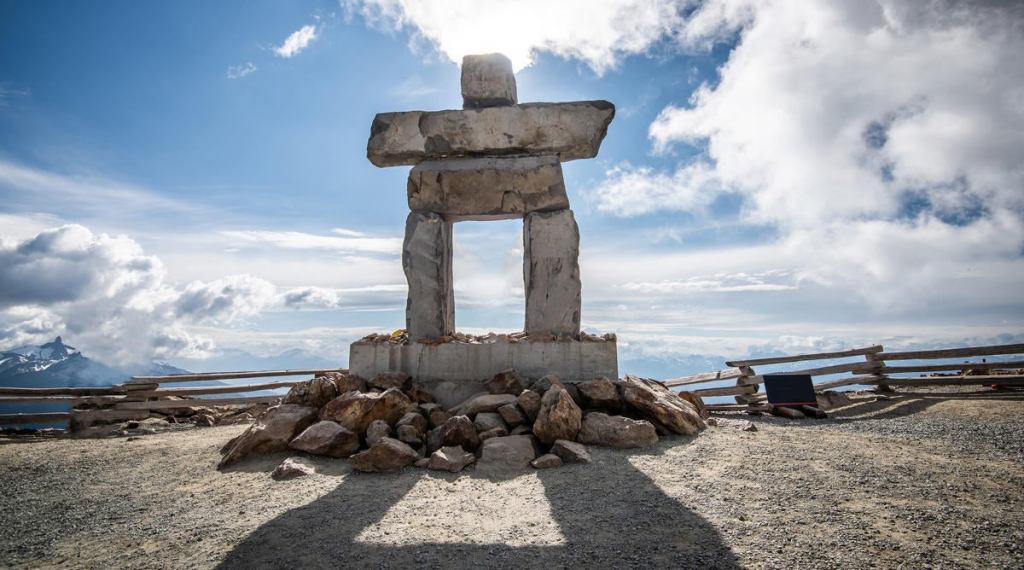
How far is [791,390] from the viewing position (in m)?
7.78

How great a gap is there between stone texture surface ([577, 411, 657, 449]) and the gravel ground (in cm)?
16

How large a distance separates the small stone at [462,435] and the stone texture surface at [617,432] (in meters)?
1.06

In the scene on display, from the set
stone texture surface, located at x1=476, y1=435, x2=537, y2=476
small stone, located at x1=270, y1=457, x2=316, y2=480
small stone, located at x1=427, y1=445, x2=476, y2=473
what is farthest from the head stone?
small stone, located at x1=270, y1=457, x2=316, y2=480

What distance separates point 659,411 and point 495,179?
11.8 feet

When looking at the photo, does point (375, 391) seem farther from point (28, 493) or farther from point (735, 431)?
point (735, 431)

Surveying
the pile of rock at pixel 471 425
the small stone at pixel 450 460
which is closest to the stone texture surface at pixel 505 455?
the pile of rock at pixel 471 425

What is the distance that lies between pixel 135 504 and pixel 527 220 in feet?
16.3

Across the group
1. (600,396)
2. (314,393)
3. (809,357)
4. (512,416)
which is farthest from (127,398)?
(809,357)

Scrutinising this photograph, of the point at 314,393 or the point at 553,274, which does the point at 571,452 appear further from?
the point at 314,393

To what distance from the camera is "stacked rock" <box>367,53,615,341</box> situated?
6281 millimetres

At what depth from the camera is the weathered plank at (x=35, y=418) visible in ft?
27.0

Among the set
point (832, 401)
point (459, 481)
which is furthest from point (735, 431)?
point (832, 401)

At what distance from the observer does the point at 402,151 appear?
6566mm

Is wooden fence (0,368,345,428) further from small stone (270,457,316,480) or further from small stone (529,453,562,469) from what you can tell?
small stone (529,453,562,469)
